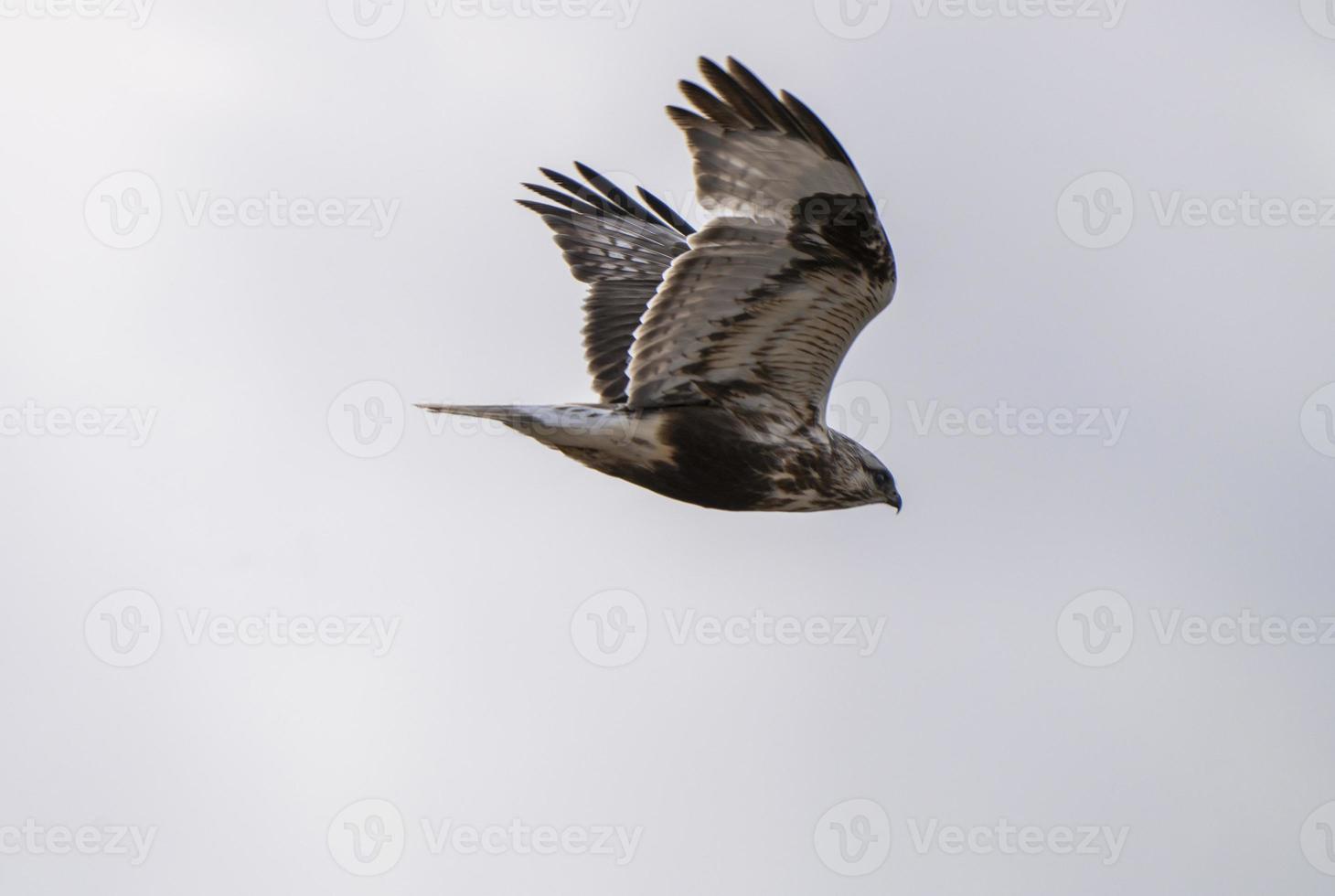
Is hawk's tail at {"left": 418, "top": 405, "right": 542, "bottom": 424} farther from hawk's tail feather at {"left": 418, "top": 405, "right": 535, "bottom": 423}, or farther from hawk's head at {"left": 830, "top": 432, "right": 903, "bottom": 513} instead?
hawk's head at {"left": 830, "top": 432, "right": 903, "bottom": 513}

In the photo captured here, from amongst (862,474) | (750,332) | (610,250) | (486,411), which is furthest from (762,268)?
(610,250)

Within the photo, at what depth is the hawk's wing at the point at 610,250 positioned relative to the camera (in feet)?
34.7

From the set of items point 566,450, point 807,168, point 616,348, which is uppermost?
point 807,168

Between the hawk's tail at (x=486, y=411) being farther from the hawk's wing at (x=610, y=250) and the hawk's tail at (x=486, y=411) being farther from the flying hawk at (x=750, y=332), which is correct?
the hawk's wing at (x=610, y=250)

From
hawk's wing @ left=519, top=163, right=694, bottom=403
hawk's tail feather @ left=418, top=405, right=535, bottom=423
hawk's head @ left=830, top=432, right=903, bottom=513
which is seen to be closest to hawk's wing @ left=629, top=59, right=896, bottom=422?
hawk's head @ left=830, top=432, right=903, bottom=513

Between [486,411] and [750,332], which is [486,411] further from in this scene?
[750,332]

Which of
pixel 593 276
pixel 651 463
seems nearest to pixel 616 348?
pixel 593 276

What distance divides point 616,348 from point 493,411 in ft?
5.47

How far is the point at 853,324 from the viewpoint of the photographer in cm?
902

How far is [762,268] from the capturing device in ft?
28.7

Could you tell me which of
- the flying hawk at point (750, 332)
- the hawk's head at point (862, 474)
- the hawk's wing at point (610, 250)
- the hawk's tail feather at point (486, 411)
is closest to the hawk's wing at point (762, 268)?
the flying hawk at point (750, 332)

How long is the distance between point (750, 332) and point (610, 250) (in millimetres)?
2273

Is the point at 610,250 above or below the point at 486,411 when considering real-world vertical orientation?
above

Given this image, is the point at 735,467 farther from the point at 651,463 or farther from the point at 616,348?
the point at 616,348
